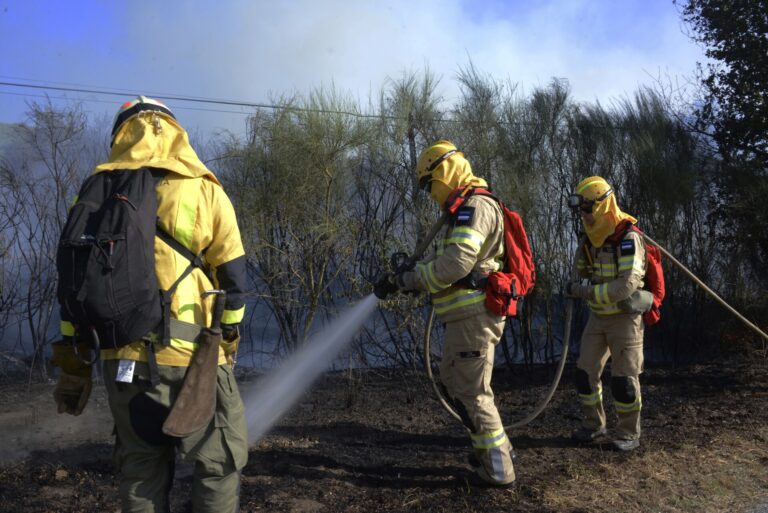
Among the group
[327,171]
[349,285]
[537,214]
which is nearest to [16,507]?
[349,285]

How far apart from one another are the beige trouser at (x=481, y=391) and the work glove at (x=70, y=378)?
2.05m

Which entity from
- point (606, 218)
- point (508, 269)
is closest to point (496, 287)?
point (508, 269)

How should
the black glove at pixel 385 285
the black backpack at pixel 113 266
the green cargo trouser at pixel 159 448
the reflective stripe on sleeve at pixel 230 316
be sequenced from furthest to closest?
1. the black glove at pixel 385 285
2. the reflective stripe on sleeve at pixel 230 316
3. the green cargo trouser at pixel 159 448
4. the black backpack at pixel 113 266

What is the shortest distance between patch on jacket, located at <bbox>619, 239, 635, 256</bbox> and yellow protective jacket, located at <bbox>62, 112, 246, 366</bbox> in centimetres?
301

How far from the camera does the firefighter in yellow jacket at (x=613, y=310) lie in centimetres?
473

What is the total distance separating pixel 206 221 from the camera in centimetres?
263

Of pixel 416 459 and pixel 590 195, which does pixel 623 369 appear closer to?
pixel 590 195

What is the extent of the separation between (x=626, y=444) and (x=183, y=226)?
3667 millimetres

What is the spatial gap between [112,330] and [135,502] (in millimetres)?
694

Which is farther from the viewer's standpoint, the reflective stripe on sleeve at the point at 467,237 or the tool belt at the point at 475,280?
the tool belt at the point at 475,280

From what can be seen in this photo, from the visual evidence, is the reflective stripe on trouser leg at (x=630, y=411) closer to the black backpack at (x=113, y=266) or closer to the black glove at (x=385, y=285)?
the black glove at (x=385, y=285)

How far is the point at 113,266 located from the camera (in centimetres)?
232

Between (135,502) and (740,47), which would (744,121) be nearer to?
(740,47)

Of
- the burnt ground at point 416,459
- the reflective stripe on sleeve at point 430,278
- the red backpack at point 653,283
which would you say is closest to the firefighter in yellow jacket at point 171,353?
the burnt ground at point 416,459
